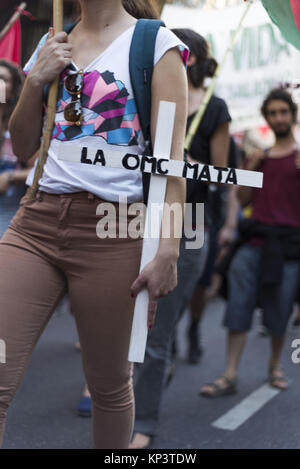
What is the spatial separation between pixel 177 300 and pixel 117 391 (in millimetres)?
991

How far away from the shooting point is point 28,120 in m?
2.16

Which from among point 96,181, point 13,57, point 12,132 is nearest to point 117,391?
point 96,181

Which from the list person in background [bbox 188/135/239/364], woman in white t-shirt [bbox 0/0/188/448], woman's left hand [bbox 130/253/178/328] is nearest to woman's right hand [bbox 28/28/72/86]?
woman in white t-shirt [bbox 0/0/188/448]

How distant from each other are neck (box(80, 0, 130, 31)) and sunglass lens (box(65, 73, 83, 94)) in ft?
0.66

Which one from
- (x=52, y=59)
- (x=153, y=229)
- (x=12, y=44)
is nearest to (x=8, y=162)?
(x=12, y=44)

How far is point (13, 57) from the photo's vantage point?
430 centimetres

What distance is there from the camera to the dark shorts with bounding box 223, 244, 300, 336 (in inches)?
176

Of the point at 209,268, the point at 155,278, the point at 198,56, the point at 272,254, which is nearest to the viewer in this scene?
the point at 155,278

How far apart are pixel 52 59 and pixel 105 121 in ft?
0.76

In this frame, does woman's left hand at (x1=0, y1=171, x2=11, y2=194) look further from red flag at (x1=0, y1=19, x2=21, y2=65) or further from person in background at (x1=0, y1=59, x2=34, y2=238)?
red flag at (x1=0, y1=19, x2=21, y2=65)

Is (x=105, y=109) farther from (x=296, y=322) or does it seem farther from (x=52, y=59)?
(x=296, y=322)

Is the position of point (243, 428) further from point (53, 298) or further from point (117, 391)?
point (53, 298)

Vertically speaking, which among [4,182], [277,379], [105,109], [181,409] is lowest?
[181,409]

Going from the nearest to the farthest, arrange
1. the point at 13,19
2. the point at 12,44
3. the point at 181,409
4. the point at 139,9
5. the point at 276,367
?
the point at 139,9
the point at 13,19
the point at 181,409
the point at 12,44
the point at 276,367
